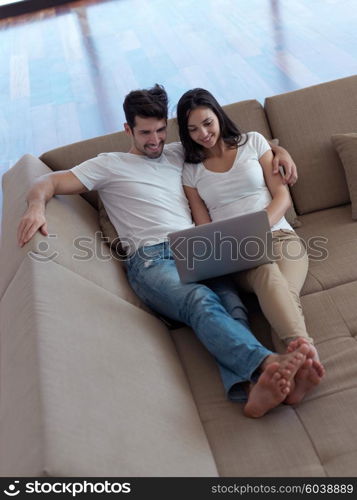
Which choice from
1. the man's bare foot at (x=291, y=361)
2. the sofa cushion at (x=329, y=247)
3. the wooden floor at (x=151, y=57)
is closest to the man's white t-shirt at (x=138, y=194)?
the sofa cushion at (x=329, y=247)

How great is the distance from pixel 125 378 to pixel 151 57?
4.31 metres

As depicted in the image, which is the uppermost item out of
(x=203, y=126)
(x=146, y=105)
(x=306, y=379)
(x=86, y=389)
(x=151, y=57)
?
(x=146, y=105)

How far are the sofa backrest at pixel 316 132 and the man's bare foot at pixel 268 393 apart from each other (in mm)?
1049

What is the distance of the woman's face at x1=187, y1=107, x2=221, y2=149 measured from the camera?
2463mm

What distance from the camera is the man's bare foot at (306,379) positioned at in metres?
1.81

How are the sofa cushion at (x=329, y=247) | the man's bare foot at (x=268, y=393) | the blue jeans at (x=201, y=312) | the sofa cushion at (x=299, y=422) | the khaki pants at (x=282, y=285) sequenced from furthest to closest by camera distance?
the sofa cushion at (x=329, y=247)
the khaki pants at (x=282, y=285)
the blue jeans at (x=201, y=312)
the man's bare foot at (x=268, y=393)
the sofa cushion at (x=299, y=422)

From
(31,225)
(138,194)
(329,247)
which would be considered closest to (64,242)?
(31,225)

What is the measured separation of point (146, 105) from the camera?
2.40 meters

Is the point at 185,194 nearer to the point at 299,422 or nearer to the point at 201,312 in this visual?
the point at 201,312

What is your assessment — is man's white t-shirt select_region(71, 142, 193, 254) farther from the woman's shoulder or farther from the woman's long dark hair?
the woman's shoulder

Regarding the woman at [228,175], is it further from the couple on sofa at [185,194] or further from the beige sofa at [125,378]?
the beige sofa at [125,378]

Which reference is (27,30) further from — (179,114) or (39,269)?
(39,269)

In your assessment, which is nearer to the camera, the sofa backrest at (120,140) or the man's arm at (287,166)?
the man's arm at (287,166)

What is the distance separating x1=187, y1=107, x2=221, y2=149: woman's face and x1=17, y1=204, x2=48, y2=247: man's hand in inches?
25.2
